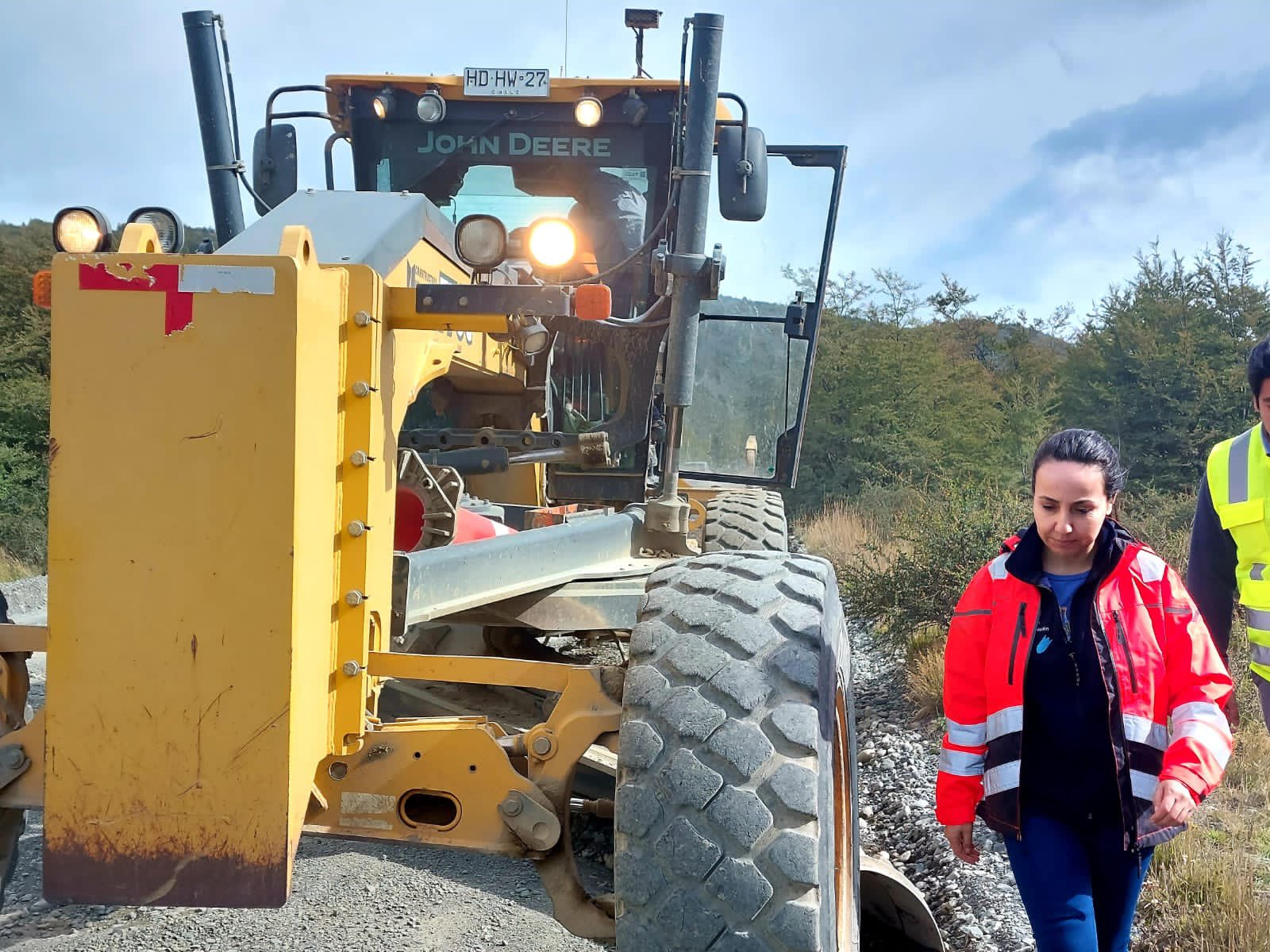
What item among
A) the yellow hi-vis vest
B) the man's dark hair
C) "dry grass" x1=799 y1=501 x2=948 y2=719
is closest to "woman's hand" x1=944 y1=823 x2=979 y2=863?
the yellow hi-vis vest

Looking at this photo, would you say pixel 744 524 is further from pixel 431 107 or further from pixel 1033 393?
pixel 1033 393

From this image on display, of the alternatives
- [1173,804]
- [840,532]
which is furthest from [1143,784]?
[840,532]

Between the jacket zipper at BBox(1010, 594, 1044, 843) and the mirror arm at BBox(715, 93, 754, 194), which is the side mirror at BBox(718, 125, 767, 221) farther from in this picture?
the jacket zipper at BBox(1010, 594, 1044, 843)

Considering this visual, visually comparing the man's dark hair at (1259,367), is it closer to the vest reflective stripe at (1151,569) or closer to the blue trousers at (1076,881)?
the vest reflective stripe at (1151,569)

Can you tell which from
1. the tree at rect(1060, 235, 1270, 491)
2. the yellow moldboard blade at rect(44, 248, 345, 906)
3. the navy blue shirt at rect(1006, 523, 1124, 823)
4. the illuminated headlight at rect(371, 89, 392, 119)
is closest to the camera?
the yellow moldboard blade at rect(44, 248, 345, 906)

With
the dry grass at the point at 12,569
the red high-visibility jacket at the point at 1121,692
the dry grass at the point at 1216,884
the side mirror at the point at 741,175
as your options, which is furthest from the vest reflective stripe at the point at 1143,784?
the dry grass at the point at 12,569

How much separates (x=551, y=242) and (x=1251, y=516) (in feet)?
6.27

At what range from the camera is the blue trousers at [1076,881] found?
92.0 inches

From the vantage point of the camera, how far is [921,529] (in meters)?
8.43

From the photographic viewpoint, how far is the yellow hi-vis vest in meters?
2.89

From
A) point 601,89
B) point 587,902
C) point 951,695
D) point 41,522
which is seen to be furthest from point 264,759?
point 41,522

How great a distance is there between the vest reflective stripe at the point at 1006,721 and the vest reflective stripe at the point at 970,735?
27 mm

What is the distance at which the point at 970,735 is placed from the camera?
2471 mm

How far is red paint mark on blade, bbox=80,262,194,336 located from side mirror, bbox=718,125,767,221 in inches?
83.2
